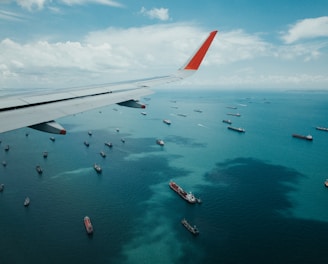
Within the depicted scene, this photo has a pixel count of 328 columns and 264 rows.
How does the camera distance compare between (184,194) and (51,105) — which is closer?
(51,105)

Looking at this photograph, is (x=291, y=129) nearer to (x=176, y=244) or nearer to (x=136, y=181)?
(x=136, y=181)

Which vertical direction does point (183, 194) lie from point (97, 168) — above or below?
above

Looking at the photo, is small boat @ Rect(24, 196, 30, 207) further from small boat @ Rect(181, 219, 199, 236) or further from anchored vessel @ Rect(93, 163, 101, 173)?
small boat @ Rect(181, 219, 199, 236)

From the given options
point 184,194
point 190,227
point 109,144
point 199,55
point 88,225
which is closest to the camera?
point 199,55

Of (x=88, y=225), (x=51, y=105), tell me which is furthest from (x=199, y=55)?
(x=88, y=225)

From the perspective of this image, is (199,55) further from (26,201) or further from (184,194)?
(26,201)

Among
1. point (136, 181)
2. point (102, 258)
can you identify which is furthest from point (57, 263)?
point (136, 181)
